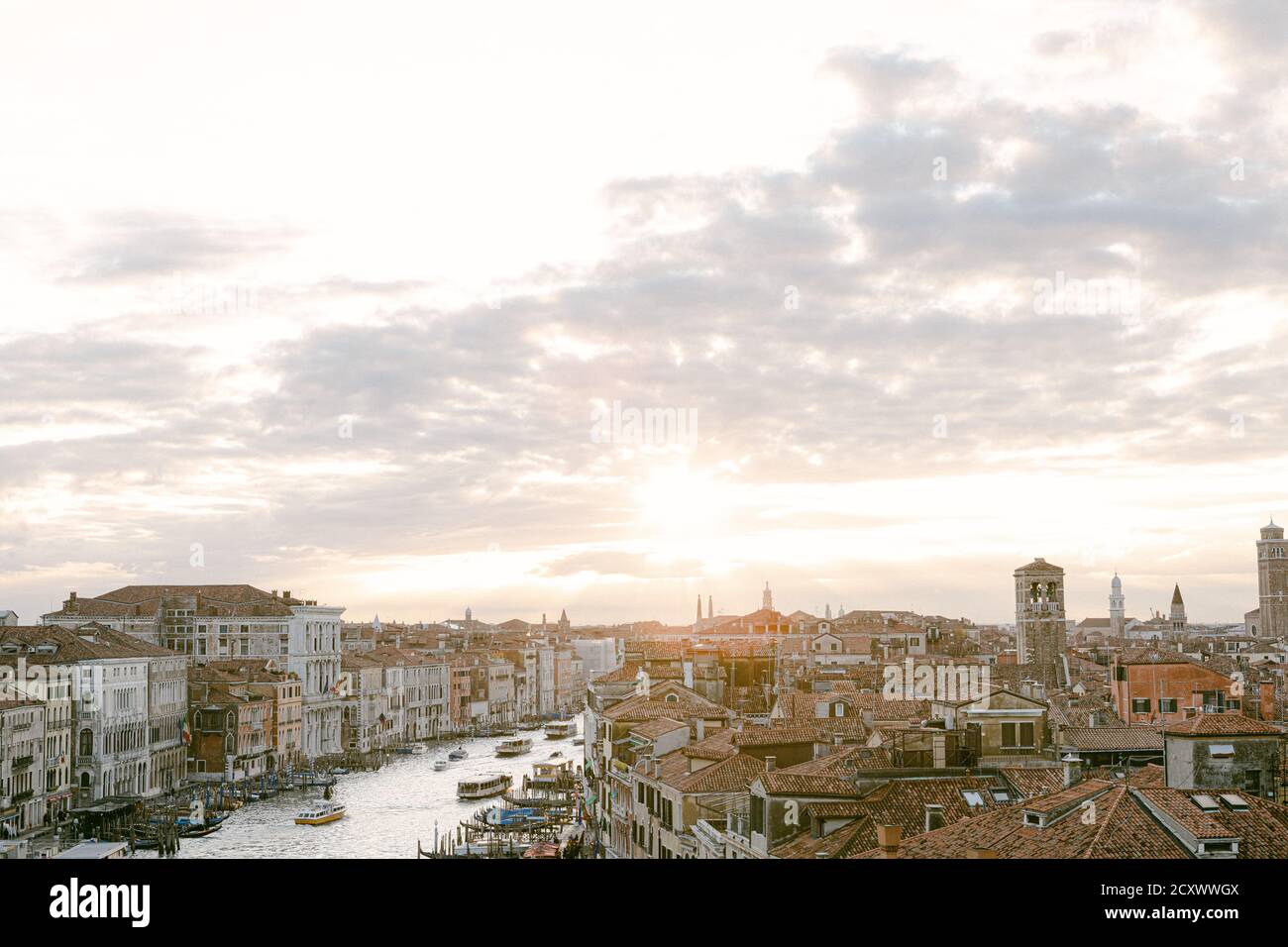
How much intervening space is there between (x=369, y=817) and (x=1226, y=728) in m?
29.0

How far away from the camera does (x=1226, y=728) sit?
1362 centimetres

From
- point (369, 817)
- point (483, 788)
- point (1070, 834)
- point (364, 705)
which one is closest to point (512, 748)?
point (364, 705)

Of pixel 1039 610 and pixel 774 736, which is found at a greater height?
pixel 1039 610

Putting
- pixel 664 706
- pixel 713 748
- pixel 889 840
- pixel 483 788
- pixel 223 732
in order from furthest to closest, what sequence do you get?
pixel 223 732 < pixel 483 788 < pixel 664 706 < pixel 713 748 < pixel 889 840

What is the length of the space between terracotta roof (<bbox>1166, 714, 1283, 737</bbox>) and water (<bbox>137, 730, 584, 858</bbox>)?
616 inches

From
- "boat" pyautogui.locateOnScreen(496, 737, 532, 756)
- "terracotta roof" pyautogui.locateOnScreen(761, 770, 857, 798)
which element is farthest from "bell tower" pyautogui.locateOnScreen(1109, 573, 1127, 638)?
"terracotta roof" pyautogui.locateOnScreen(761, 770, 857, 798)

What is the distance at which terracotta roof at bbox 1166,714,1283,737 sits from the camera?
43.9 feet

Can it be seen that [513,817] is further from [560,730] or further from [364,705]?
[560,730]

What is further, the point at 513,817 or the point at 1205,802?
the point at 513,817

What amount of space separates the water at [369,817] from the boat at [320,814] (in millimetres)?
211

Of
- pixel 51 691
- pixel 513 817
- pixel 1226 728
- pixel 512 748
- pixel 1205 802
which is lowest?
pixel 512 748
